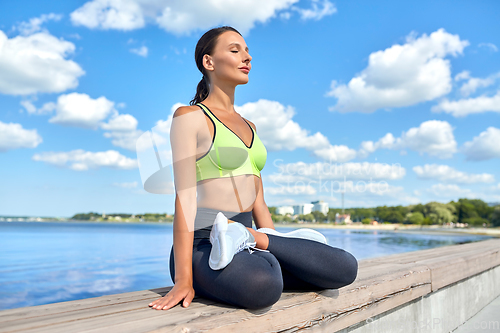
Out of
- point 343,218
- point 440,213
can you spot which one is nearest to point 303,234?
point 440,213

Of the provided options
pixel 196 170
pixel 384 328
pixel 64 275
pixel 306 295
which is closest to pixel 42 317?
pixel 196 170

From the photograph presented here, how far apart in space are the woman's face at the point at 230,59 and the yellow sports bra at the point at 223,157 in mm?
263

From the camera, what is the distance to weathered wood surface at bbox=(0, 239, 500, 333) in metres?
1.29

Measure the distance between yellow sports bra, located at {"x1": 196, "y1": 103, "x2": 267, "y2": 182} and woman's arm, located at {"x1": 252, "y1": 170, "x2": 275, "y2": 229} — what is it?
295 mm

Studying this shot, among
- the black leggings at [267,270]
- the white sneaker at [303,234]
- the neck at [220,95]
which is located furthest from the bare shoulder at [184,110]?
the white sneaker at [303,234]

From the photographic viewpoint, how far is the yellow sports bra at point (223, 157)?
1877mm

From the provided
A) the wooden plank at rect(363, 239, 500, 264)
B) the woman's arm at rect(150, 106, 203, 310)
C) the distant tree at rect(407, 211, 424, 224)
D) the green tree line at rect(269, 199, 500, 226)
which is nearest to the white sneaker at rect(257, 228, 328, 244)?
the woman's arm at rect(150, 106, 203, 310)

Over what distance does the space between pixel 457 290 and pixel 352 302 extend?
6.88 feet

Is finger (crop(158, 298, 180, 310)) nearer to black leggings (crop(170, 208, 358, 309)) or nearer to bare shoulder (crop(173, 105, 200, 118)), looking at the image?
black leggings (crop(170, 208, 358, 309))

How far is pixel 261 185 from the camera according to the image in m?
2.31

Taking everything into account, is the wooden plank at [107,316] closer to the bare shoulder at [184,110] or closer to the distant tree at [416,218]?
the bare shoulder at [184,110]

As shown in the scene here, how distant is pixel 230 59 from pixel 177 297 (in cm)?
132

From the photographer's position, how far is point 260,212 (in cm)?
227

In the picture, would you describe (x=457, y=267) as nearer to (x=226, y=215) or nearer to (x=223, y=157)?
(x=226, y=215)
